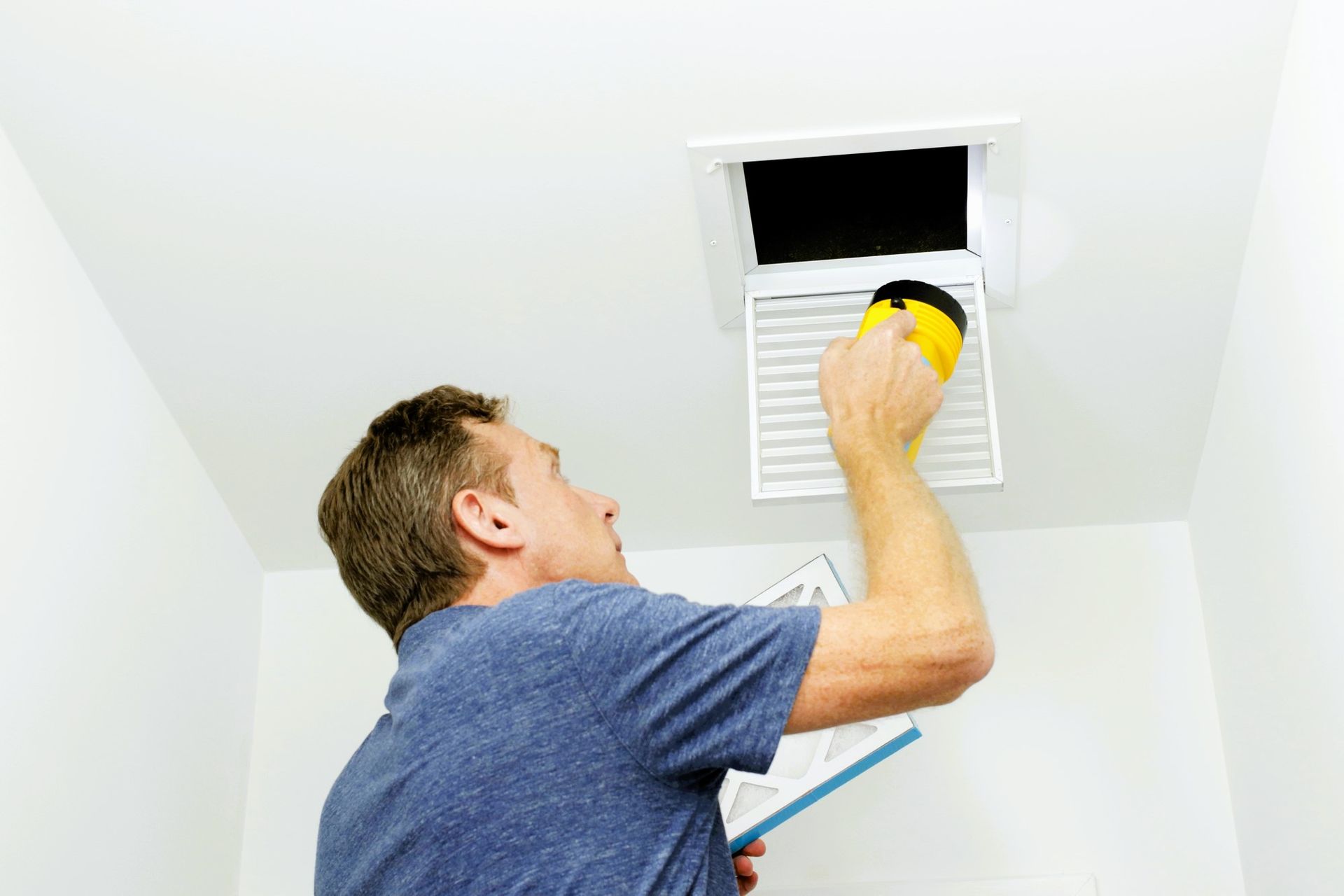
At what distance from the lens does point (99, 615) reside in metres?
1.96

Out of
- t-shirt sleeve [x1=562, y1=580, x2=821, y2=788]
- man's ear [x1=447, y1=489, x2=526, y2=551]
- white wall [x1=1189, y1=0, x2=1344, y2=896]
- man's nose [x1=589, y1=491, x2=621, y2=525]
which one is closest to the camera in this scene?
t-shirt sleeve [x1=562, y1=580, x2=821, y2=788]

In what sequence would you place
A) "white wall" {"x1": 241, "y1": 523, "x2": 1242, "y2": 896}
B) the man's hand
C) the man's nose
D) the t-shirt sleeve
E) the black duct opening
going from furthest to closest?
"white wall" {"x1": 241, "y1": 523, "x2": 1242, "y2": 896}, the black duct opening, the man's hand, the man's nose, the t-shirt sleeve

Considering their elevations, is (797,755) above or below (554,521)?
below

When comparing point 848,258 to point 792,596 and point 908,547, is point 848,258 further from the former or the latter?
point 908,547

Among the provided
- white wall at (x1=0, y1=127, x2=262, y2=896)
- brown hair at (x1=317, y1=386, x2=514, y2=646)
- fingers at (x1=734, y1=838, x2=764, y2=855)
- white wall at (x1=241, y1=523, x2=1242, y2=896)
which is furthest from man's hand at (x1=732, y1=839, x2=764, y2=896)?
white wall at (x1=0, y1=127, x2=262, y2=896)

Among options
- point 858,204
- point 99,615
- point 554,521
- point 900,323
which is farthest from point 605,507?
point 99,615

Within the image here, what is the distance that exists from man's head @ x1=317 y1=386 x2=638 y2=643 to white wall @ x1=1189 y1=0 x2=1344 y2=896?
94cm

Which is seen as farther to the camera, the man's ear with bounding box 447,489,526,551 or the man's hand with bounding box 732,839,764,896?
the man's hand with bounding box 732,839,764,896

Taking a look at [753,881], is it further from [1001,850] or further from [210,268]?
[210,268]

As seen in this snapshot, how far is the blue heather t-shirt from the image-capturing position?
105 centimetres

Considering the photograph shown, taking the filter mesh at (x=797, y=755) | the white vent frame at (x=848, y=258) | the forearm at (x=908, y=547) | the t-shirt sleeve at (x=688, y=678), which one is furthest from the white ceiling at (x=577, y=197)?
the t-shirt sleeve at (x=688, y=678)

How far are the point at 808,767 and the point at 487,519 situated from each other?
2.29ft

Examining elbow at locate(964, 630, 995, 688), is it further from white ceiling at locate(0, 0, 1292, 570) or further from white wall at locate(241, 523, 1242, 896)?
white wall at locate(241, 523, 1242, 896)

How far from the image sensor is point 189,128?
5.81 ft
